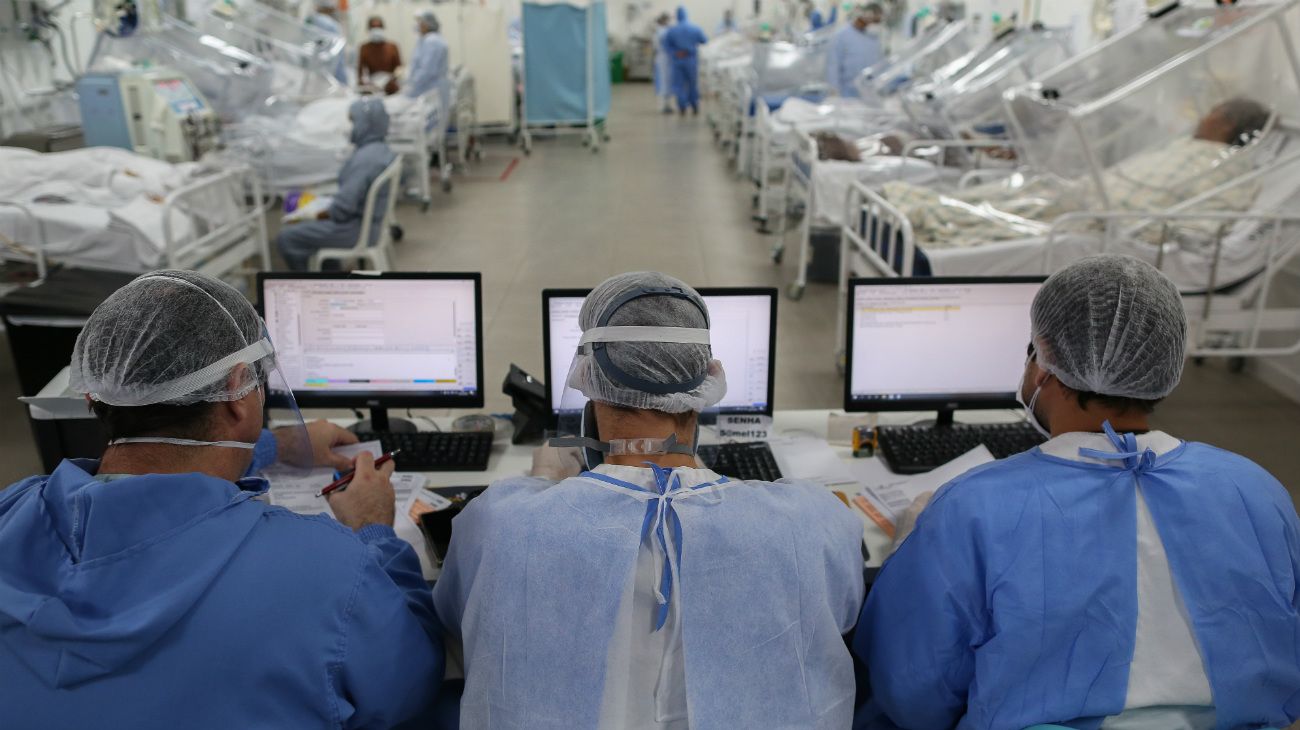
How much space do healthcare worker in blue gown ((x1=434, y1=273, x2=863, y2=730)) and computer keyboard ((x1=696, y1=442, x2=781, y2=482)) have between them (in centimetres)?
75

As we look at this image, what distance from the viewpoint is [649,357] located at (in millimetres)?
1337

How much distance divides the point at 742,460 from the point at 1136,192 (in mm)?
2789

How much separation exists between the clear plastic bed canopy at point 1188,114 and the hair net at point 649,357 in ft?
9.33

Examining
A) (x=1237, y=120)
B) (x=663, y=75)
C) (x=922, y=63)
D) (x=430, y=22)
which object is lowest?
(x=1237, y=120)

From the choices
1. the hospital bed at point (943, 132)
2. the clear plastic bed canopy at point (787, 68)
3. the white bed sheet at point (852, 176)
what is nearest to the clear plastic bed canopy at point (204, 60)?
the hospital bed at point (943, 132)

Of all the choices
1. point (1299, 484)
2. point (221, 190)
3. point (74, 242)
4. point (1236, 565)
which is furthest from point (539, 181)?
point (1236, 565)

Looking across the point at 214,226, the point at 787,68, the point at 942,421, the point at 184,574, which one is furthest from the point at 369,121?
the point at 787,68

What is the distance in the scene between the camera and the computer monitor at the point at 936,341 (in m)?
2.20

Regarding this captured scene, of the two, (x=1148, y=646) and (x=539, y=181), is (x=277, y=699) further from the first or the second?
(x=539, y=181)

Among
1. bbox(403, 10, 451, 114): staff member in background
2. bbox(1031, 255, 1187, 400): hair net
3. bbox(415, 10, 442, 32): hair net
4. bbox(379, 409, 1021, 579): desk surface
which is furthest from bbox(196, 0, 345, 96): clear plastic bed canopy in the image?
bbox(1031, 255, 1187, 400): hair net

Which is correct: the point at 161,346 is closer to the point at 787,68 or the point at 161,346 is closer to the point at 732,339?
the point at 732,339

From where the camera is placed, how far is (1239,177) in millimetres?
3740

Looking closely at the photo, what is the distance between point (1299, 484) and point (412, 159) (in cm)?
651

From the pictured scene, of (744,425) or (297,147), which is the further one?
(297,147)
